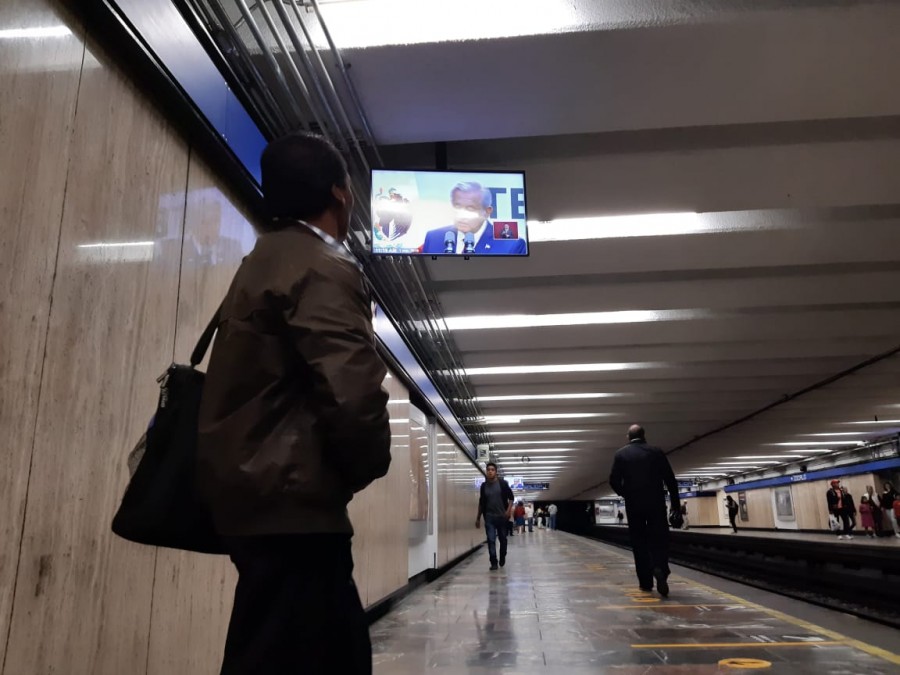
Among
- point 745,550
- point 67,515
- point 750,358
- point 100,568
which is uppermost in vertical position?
point 750,358

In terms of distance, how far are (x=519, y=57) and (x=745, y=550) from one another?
1695 cm

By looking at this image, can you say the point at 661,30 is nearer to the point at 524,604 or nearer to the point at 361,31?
the point at 361,31

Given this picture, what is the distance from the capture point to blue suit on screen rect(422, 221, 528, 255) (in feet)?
14.6

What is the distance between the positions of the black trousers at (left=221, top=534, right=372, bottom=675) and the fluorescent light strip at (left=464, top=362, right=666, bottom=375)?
10980 millimetres

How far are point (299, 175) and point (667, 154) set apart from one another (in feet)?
14.7

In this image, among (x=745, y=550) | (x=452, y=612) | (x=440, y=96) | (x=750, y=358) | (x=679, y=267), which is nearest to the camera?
(x=440, y=96)

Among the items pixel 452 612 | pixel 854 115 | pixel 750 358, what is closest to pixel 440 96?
pixel 854 115

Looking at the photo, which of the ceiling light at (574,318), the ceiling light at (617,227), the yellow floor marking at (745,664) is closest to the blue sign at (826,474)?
the ceiling light at (574,318)

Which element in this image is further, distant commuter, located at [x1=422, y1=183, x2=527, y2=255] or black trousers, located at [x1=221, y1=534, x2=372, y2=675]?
distant commuter, located at [x1=422, y1=183, x2=527, y2=255]

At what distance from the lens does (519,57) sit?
4.02m

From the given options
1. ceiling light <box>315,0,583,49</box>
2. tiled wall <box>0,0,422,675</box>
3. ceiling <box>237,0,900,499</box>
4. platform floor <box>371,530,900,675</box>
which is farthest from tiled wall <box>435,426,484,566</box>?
tiled wall <box>0,0,422,675</box>

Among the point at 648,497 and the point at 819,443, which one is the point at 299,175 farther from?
the point at 819,443

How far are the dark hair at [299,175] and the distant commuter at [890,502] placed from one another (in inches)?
931

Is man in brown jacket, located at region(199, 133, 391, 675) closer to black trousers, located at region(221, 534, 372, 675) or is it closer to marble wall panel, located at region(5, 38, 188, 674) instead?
black trousers, located at region(221, 534, 372, 675)
